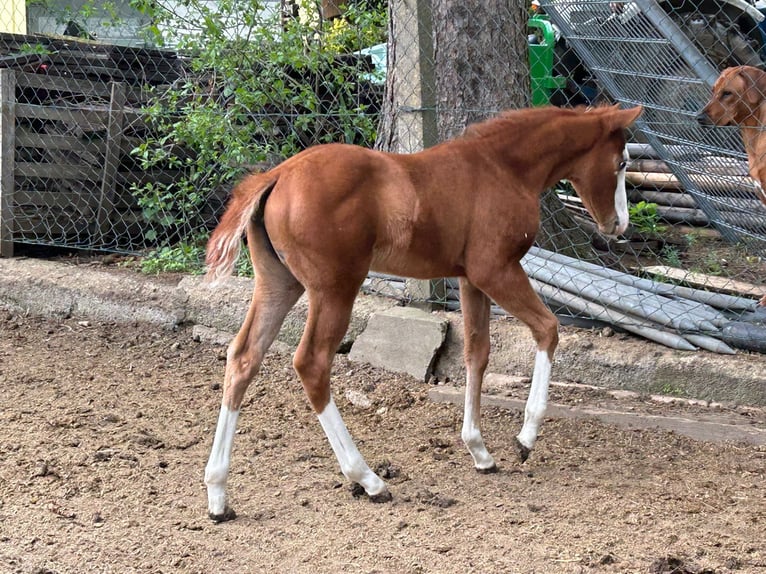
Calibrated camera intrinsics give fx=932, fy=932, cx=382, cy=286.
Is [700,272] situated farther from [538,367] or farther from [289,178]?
[289,178]

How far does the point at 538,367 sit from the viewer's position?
3.90 meters

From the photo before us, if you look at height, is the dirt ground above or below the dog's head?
below

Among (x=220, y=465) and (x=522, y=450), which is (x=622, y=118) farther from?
(x=220, y=465)

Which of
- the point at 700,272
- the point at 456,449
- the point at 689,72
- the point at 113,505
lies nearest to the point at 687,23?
the point at 689,72

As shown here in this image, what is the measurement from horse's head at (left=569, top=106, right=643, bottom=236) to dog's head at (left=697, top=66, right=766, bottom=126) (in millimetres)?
2667

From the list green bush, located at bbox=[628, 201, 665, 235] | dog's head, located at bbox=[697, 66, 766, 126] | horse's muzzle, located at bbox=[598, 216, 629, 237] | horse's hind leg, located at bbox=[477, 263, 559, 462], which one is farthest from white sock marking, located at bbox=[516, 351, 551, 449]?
dog's head, located at bbox=[697, 66, 766, 126]

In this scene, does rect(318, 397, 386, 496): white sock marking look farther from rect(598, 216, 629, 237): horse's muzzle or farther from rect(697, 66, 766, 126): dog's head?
rect(697, 66, 766, 126): dog's head

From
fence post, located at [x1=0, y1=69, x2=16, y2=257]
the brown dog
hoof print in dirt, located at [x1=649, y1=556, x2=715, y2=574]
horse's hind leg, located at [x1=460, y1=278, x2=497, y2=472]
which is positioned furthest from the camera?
fence post, located at [x1=0, y1=69, x2=16, y2=257]

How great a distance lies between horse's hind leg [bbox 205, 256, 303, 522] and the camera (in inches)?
142

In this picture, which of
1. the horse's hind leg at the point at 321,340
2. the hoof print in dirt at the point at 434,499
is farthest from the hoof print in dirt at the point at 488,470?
the horse's hind leg at the point at 321,340

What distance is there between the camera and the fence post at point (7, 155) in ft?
23.2

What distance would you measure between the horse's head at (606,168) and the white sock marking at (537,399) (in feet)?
2.58

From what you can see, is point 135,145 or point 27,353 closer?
point 27,353

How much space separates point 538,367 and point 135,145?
4.87 metres
